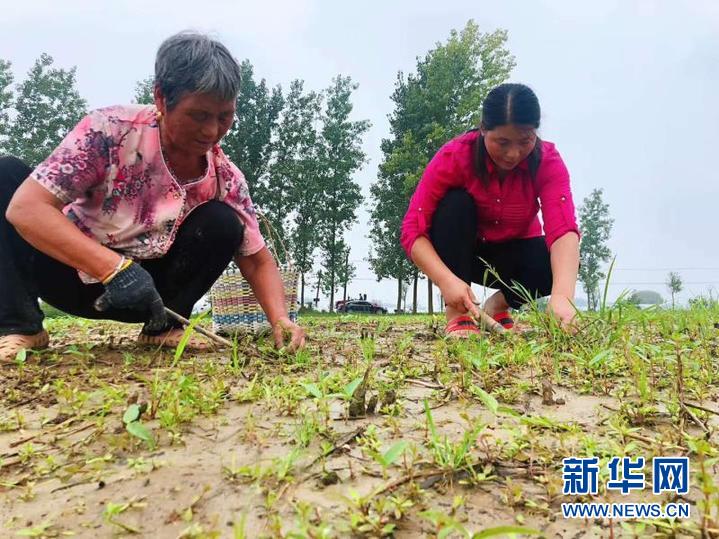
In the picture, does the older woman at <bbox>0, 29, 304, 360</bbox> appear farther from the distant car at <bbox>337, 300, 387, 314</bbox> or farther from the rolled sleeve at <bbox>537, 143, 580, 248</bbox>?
the distant car at <bbox>337, 300, 387, 314</bbox>

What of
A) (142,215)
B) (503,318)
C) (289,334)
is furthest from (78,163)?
(503,318)

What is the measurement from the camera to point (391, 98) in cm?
2138

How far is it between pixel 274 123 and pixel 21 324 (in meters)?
20.9

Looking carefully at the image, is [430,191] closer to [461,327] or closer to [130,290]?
[461,327]

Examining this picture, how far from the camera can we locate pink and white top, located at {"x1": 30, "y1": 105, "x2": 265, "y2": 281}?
197cm

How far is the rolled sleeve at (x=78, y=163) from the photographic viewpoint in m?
1.93

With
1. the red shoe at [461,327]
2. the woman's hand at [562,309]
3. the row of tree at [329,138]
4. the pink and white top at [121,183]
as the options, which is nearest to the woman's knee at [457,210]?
the red shoe at [461,327]

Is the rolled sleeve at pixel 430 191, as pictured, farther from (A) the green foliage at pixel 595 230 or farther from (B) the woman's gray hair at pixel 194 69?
(A) the green foliage at pixel 595 230

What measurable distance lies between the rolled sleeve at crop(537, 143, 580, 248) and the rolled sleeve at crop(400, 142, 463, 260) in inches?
16.3

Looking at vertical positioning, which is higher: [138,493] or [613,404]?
[613,404]

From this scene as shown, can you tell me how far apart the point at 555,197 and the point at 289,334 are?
4.77 ft

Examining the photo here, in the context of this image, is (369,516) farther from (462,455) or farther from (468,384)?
(468,384)

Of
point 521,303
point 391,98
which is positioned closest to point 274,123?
point 391,98

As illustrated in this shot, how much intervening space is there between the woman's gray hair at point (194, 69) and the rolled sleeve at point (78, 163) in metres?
0.28
